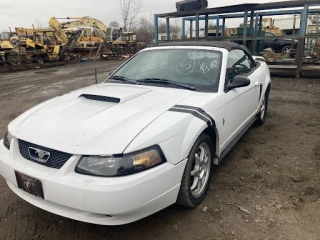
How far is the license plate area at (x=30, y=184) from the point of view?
2.16m

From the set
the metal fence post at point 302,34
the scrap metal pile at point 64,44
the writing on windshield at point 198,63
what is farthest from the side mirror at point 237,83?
the scrap metal pile at point 64,44

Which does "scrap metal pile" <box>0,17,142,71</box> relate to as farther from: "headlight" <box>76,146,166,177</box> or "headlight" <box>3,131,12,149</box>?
"headlight" <box>76,146,166,177</box>

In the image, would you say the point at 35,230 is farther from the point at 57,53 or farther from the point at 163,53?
the point at 57,53

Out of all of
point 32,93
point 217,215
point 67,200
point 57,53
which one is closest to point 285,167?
point 217,215

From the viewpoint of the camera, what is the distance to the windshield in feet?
10.9

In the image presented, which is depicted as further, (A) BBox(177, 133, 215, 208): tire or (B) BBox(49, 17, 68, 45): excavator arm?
(B) BBox(49, 17, 68, 45): excavator arm

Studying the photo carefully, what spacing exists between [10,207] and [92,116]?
1333 mm

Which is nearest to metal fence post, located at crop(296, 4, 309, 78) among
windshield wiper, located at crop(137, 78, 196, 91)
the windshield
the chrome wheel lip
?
the windshield

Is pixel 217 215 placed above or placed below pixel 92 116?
below

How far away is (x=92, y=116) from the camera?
2471 millimetres

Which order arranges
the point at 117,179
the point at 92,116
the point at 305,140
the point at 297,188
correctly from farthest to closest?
the point at 305,140
the point at 297,188
the point at 92,116
the point at 117,179

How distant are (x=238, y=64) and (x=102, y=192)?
2.90 metres

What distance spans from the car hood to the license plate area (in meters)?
0.27

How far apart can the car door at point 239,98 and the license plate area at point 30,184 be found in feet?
6.28
